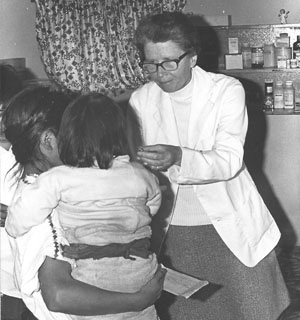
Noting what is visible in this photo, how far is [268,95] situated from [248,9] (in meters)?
0.59

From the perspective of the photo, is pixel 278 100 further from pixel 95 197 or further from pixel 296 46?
pixel 95 197

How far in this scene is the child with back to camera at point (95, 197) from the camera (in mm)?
1393

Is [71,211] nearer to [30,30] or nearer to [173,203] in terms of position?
[173,203]

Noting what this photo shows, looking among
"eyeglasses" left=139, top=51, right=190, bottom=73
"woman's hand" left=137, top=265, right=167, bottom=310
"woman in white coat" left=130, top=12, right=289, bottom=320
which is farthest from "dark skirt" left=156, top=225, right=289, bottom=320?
"woman's hand" left=137, top=265, right=167, bottom=310

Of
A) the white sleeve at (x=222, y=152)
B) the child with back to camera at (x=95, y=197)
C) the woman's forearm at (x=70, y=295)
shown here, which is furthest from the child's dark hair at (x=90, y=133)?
the white sleeve at (x=222, y=152)

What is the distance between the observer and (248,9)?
14.4ft

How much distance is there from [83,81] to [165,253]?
2102 millimetres

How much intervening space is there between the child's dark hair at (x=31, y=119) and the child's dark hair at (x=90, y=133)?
4 cm

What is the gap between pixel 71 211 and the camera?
4.66 ft

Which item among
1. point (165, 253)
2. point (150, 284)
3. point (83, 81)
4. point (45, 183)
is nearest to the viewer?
point (45, 183)

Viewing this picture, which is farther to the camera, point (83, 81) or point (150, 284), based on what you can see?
point (83, 81)

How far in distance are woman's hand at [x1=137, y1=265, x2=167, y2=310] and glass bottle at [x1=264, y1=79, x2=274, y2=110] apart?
9.98 ft

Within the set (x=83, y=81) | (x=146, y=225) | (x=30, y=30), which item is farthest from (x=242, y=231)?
(x=30, y=30)

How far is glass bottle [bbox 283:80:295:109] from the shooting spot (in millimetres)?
4348
